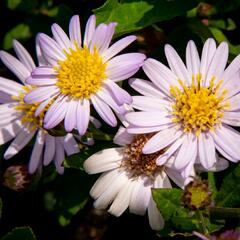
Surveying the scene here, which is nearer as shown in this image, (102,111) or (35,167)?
(102,111)

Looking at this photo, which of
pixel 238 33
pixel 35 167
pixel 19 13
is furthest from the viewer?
pixel 19 13

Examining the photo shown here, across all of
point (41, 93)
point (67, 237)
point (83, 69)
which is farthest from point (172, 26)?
point (67, 237)

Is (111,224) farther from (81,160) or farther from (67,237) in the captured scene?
(81,160)

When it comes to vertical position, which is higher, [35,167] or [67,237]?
[35,167]

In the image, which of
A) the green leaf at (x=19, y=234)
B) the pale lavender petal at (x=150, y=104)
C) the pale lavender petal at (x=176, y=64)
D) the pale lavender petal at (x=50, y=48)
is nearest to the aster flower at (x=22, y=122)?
the pale lavender petal at (x=50, y=48)

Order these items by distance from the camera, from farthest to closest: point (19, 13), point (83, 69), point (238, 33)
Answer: point (19, 13) → point (238, 33) → point (83, 69)

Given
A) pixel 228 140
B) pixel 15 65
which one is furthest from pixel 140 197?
pixel 15 65

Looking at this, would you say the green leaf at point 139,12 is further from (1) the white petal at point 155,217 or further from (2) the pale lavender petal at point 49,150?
(1) the white petal at point 155,217
